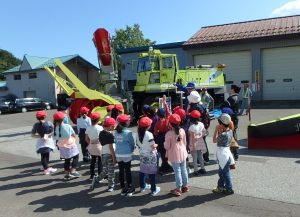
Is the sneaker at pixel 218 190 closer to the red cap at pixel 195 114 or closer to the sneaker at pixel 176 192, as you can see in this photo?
the sneaker at pixel 176 192

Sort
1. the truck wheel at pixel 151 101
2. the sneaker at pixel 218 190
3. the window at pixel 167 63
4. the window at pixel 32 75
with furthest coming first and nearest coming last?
the window at pixel 32 75 < the window at pixel 167 63 < the truck wheel at pixel 151 101 < the sneaker at pixel 218 190

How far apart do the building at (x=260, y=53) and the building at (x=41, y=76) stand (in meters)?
17.7

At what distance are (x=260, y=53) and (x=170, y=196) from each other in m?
21.2

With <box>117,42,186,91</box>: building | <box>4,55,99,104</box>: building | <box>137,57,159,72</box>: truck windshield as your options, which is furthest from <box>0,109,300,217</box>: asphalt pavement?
<box>4,55,99,104</box>: building

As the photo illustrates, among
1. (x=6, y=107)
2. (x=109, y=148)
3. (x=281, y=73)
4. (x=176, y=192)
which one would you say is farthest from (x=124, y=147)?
(x=6, y=107)

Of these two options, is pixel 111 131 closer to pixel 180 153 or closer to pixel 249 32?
pixel 180 153

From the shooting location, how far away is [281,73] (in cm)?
2555

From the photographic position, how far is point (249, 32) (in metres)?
27.2

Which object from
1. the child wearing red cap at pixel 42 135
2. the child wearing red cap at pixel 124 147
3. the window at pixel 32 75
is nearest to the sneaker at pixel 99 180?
the child wearing red cap at pixel 124 147

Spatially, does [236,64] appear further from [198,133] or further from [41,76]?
[41,76]

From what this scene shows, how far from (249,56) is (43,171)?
20.4m

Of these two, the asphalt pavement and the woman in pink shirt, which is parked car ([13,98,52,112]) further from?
the woman in pink shirt

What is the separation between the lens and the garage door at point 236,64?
2686 cm

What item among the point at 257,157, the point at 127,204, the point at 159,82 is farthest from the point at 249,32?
the point at 127,204
